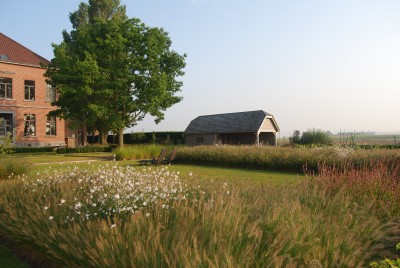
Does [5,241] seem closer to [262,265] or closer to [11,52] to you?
[262,265]

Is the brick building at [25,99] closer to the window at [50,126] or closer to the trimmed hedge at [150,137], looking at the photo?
the window at [50,126]

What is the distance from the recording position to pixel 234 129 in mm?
35656

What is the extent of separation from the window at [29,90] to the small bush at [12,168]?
1190 inches

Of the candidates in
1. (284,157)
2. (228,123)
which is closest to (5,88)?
(228,123)

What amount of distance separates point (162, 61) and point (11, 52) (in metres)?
17.7

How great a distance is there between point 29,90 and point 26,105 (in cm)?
189

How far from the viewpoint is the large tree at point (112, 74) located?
2917 cm

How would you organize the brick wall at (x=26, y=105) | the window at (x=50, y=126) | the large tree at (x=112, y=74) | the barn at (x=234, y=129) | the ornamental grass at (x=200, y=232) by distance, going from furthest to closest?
the window at (x=50, y=126) < the brick wall at (x=26, y=105) < the barn at (x=234, y=129) < the large tree at (x=112, y=74) < the ornamental grass at (x=200, y=232)

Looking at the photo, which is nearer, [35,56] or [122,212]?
[122,212]

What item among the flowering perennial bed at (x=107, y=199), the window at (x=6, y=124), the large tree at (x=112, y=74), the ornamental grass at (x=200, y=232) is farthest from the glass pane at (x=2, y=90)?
the ornamental grass at (x=200, y=232)

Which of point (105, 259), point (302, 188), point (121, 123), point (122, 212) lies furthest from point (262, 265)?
point (121, 123)

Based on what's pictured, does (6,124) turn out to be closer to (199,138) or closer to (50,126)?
(50,126)

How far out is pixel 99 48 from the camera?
103 ft

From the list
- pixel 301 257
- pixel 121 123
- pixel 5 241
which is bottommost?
pixel 5 241
